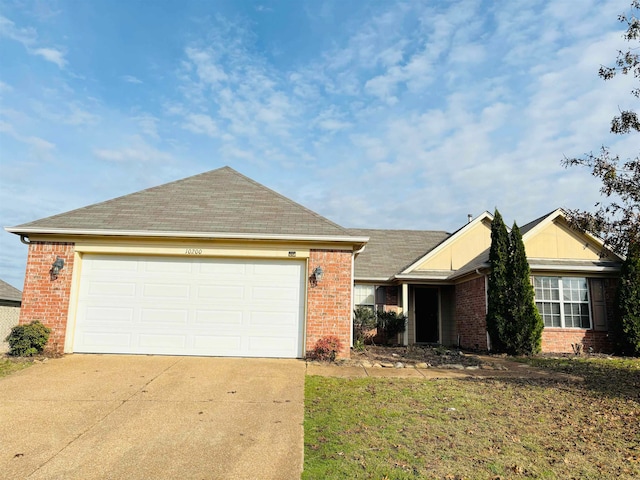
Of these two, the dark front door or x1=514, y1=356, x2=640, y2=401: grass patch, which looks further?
the dark front door

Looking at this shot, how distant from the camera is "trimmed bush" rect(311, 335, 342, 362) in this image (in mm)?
9547

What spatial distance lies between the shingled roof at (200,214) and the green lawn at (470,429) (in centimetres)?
410

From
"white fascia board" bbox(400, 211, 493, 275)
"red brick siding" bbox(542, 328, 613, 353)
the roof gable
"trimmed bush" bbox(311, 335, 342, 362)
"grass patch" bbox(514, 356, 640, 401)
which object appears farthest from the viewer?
"white fascia board" bbox(400, 211, 493, 275)

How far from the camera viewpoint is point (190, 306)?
9.91 m

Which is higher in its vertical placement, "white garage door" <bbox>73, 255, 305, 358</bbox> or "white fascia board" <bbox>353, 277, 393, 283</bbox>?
"white fascia board" <bbox>353, 277, 393, 283</bbox>

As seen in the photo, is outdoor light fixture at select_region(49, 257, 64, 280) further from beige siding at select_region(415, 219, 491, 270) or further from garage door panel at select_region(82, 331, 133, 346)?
beige siding at select_region(415, 219, 491, 270)

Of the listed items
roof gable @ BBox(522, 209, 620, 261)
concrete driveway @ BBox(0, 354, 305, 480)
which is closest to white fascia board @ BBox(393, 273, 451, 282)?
roof gable @ BBox(522, 209, 620, 261)

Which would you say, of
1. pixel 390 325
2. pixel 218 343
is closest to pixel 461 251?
pixel 390 325

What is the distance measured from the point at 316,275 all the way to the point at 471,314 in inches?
303

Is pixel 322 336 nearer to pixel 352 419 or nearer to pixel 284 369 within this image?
pixel 284 369

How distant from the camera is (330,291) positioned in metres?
9.90

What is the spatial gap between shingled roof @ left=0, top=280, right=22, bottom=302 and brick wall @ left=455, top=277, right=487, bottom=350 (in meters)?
21.9

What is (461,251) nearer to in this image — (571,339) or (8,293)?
(571,339)

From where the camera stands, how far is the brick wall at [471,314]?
14.0 metres
